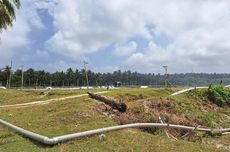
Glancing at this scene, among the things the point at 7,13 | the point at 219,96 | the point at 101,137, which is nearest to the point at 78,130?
the point at 101,137

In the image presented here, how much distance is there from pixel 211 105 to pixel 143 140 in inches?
1198

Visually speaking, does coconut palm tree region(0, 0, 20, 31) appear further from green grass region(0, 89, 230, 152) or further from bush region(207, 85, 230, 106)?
bush region(207, 85, 230, 106)

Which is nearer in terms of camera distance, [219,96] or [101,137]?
[101,137]

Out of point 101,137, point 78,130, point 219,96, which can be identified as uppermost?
point 219,96

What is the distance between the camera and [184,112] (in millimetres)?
37312

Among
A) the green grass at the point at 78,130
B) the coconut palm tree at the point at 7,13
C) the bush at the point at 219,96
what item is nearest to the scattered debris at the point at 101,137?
the green grass at the point at 78,130

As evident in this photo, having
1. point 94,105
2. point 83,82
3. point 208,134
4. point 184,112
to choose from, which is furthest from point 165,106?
point 83,82

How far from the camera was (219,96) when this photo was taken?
50938mm

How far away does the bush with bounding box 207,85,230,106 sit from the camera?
5006 cm

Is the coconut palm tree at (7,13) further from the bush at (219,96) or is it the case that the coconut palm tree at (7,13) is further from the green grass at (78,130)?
the bush at (219,96)

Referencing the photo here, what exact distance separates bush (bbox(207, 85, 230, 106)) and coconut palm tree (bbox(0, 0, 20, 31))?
25.6 meters

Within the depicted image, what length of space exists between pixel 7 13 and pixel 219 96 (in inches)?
1067

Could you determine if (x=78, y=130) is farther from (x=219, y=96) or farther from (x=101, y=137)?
(x=219, y=96)

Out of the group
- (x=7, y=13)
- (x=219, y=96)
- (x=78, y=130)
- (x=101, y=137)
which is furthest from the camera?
(x=219, y=96)
